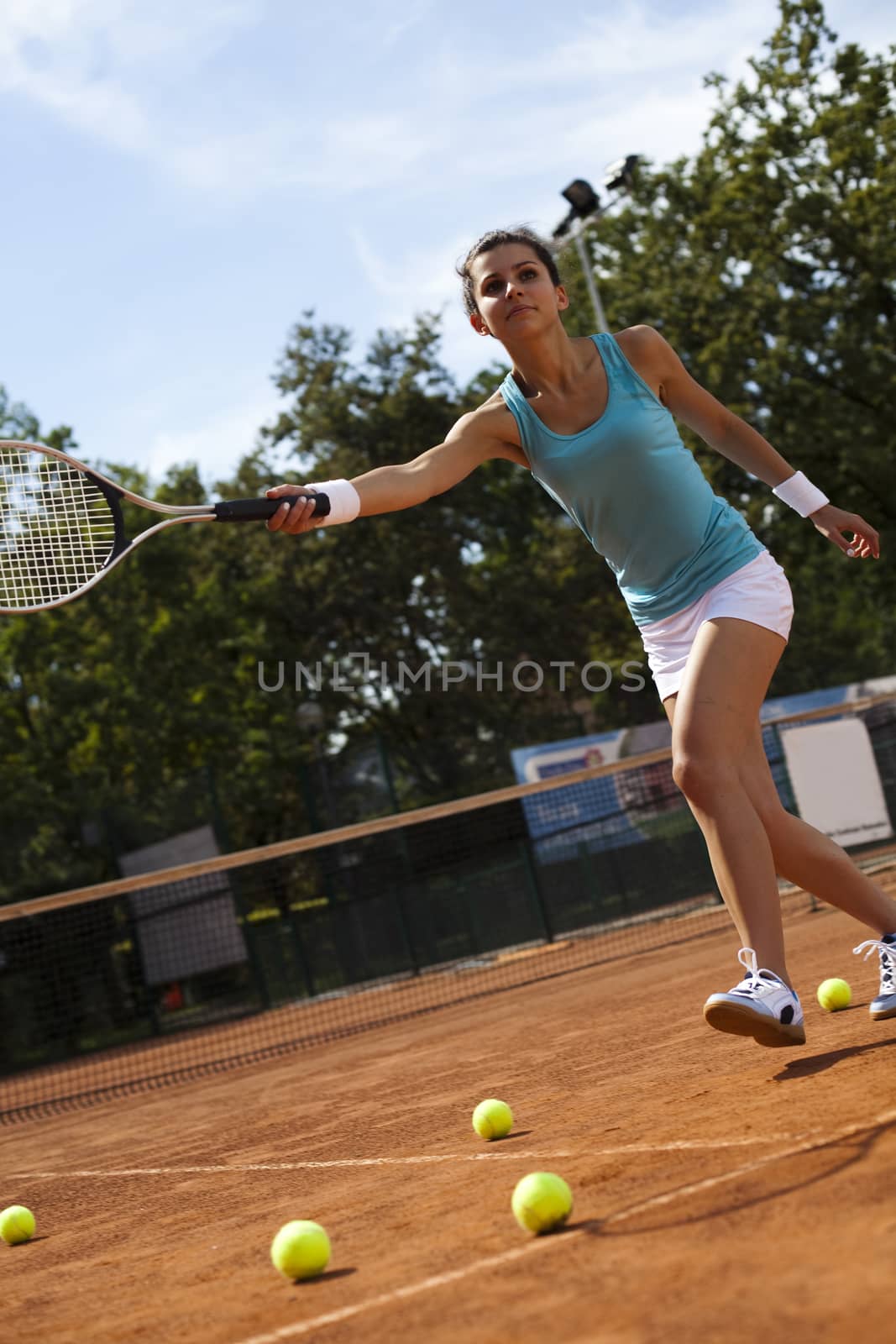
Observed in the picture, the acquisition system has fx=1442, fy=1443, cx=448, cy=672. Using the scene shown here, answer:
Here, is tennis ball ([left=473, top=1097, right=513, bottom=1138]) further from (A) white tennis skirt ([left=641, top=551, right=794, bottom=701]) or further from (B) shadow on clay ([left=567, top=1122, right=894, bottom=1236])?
(B) shadow on clay ([left=567, top=1122, right=894, bottom=1236])

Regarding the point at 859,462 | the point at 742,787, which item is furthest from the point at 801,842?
the point at 859,462

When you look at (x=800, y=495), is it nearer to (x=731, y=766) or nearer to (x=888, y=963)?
(x=731, y=766)

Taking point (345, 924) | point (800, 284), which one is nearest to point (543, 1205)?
point (345, 924)

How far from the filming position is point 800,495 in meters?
4.59

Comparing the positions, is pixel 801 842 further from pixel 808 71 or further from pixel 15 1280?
pixel 808 71

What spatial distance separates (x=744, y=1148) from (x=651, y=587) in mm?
1694

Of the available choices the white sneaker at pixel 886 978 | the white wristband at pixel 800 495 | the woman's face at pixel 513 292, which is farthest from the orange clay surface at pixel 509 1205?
the woman's face at pixel 513 292

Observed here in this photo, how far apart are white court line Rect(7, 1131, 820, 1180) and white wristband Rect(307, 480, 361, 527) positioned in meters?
1.76

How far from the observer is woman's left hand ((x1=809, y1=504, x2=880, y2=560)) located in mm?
4402

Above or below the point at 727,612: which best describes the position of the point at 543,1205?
below

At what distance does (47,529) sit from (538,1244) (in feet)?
11.9

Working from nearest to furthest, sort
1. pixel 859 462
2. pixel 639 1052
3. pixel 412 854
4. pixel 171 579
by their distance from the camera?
pixel 639 1052 < pixel 412 854 < pixel 859 462 < pixel 171 579

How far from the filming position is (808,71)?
26.8m

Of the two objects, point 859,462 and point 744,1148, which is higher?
point 859,462
